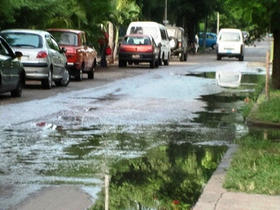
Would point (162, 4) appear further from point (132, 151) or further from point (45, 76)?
point (132, 151)

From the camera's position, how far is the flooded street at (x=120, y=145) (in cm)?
841

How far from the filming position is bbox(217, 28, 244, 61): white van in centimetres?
5628

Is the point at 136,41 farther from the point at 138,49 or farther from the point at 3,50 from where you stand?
the point at 3,50

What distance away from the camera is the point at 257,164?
9555 mm

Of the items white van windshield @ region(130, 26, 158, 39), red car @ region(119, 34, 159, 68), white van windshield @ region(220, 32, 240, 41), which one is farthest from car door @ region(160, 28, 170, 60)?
white van windshield @ region(220, 32, 240, 41)

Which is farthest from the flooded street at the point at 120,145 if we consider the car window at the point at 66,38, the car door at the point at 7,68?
the car window at the point at 66,38

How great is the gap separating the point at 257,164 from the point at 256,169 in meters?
0.45

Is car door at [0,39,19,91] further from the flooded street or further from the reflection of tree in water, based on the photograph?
the reflection of tree in water

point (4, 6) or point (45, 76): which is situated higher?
point (4, 6)

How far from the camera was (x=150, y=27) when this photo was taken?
46.0 m

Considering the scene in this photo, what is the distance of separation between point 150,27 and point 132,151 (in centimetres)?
3515

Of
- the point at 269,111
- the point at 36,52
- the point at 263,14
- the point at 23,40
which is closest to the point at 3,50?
the point at 36,52

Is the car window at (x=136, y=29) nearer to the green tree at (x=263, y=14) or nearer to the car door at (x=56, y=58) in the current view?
the car door at (x=56, y=58)

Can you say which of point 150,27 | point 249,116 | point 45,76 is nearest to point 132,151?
point 249,116
